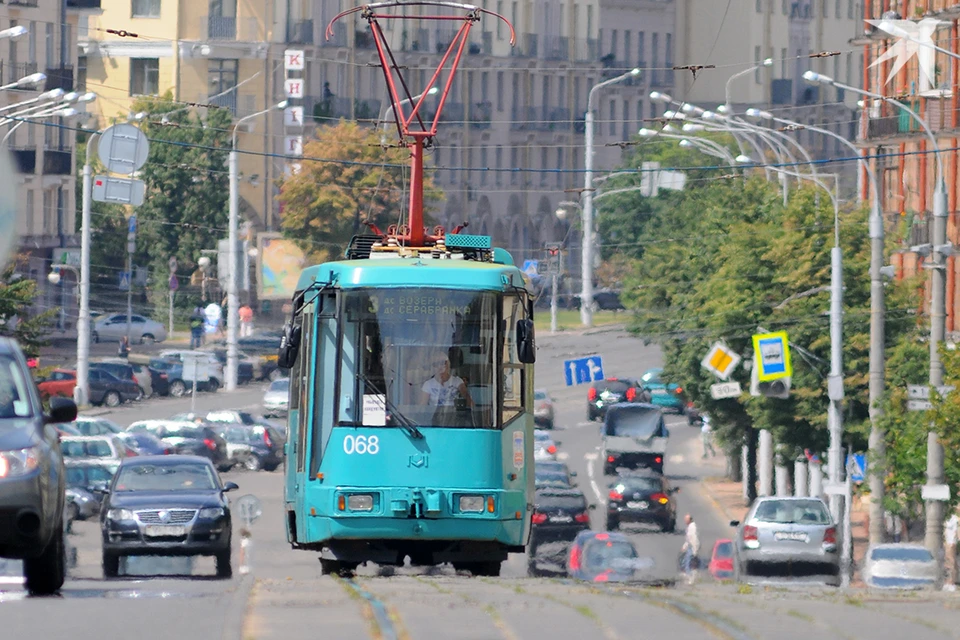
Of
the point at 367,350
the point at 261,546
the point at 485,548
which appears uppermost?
the point at 367,350

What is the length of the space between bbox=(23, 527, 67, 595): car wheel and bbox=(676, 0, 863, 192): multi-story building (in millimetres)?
123752

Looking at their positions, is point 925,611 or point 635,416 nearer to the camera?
point 925,611

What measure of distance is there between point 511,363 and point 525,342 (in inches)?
14.0

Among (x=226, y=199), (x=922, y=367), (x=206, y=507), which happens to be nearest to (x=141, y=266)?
(x=226, y=199)

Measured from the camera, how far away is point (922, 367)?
51250mm

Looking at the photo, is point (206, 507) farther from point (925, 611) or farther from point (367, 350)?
A: point (925, 611)

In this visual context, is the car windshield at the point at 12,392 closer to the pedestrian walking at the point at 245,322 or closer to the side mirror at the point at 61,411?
the side mirror at the point at 61,411

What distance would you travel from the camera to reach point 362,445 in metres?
21.4

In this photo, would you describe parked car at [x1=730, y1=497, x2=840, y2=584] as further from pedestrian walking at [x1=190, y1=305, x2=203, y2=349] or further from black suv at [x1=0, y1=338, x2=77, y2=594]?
pedestrian walking at [x1=190, y1=305, x2=203, y2=349]

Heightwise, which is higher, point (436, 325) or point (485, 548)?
point (436, 325)

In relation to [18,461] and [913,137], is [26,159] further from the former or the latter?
[18,461]

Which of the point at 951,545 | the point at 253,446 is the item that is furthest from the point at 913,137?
the point at 951,545

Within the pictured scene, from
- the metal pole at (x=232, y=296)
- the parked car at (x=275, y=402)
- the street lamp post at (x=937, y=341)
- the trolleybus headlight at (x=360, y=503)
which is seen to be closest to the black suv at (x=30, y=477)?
the trolleybus headlight at (x=360, y=503)

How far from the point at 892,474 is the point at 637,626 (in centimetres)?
3455
